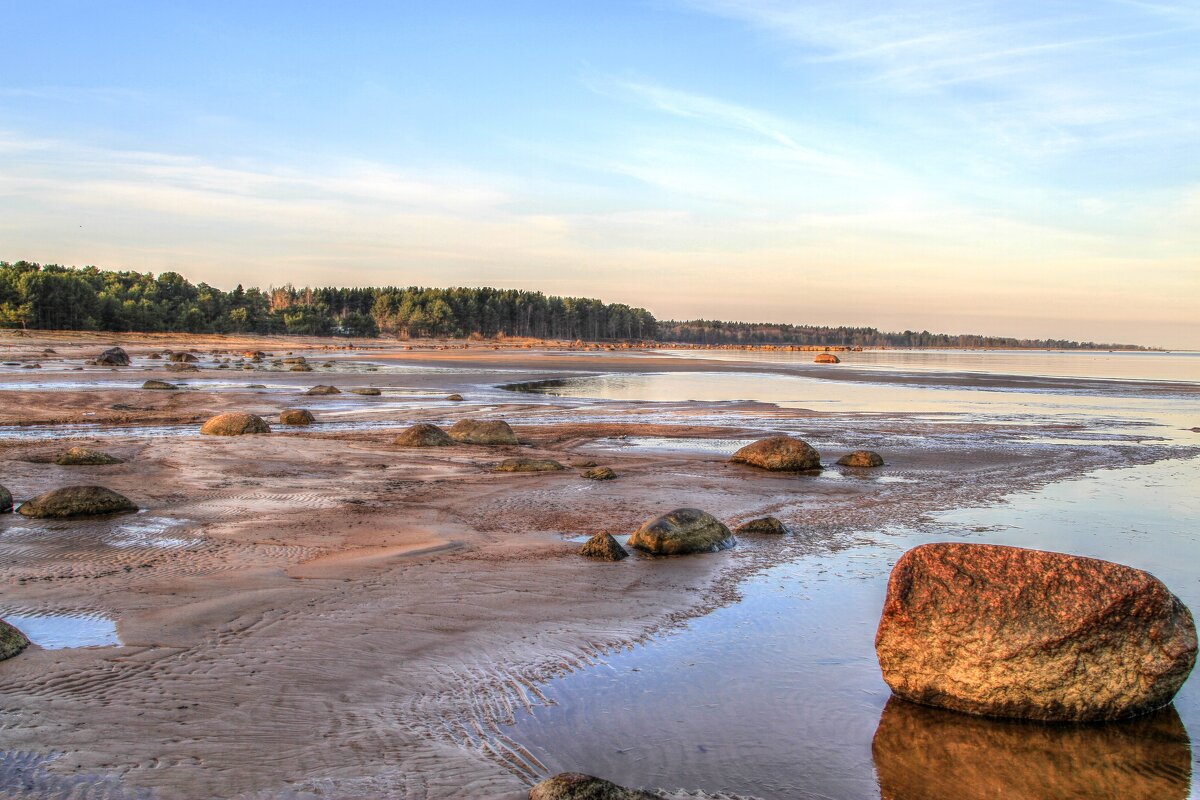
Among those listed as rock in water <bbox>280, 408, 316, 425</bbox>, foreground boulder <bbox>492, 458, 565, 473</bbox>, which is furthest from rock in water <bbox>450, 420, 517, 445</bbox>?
rock in water <bbox>280, 408, 316, 425</bbox>

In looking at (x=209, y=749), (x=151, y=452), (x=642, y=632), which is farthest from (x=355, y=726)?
(x=151, y=452)

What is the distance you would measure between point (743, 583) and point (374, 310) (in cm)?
15371

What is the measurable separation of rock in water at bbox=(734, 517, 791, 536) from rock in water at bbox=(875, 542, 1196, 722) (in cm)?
482

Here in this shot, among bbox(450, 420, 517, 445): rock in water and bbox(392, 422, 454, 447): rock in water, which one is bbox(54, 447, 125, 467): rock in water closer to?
bbox(392, 422, 454, 447): rock in water

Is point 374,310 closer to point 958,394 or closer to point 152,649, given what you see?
point 958,394

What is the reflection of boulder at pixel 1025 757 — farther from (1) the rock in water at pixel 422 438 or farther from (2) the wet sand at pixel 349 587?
(1) the rock in water at pixel 422 438

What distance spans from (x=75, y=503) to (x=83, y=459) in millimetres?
4650

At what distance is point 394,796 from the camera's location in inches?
176

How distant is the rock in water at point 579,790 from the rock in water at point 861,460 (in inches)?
534

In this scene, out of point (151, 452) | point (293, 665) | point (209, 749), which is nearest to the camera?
point (209, 749)

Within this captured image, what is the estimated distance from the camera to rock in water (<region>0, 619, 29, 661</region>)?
5949 mm

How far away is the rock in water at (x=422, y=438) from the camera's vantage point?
60.3ft

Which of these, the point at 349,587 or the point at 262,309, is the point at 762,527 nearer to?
the point at 349,587

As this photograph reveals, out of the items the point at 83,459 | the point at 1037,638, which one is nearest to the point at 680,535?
the point at 1037,638
